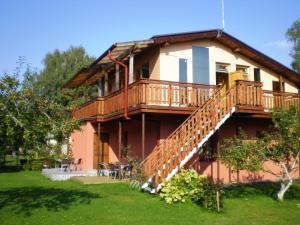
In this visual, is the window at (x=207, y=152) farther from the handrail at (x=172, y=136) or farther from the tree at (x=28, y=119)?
the tree at (x=28, y=119)

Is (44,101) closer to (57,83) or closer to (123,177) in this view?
(123,177)

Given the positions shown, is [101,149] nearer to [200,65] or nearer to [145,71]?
[145,71]

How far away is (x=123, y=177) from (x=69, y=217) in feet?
25.4

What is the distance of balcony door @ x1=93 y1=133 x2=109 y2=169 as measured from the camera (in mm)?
21008

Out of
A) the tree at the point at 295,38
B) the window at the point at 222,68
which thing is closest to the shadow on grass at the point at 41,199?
the window at the point at 222,68

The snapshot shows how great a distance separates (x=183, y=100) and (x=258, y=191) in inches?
185

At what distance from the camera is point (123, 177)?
16578 millimetres

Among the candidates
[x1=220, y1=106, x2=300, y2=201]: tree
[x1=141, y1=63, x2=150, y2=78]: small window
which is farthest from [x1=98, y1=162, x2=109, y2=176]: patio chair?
[x1=220, y1=106, x2=300, y2=201]: tree

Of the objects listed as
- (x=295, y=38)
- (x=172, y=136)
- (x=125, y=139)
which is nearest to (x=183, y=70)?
(x=172, y=136)

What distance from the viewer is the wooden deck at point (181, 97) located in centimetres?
1394

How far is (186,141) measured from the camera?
13.1 meters

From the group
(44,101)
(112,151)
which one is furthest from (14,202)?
(112,151)

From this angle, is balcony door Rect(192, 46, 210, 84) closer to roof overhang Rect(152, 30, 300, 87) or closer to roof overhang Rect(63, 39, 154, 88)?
roof overhang Rect(152, 30, 300, 87)

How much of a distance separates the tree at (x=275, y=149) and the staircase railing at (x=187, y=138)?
1.53 m
